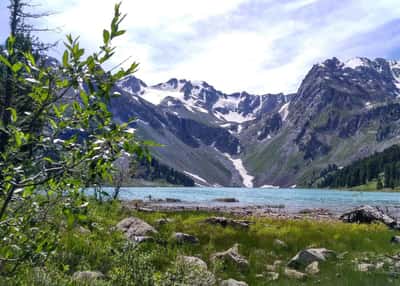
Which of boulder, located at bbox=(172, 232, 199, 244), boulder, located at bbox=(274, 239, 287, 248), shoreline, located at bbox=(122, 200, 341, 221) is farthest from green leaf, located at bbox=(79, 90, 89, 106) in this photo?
shoreline, located at bbox=(122, 200, 341, 221)

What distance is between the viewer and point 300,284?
13.0m

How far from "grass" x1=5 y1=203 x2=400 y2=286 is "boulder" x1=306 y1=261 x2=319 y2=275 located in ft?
1.16

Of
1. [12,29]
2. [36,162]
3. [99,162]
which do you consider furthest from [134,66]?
[12,29]

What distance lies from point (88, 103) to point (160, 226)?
22.0 metres

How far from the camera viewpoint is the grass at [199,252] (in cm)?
877

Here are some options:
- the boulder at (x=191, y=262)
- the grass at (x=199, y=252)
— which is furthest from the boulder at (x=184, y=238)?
the boulder at (x=191, y=262)

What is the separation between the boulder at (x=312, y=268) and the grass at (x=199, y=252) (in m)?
0.35

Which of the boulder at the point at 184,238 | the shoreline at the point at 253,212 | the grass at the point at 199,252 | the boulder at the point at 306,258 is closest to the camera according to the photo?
the grass at the point at 199,252

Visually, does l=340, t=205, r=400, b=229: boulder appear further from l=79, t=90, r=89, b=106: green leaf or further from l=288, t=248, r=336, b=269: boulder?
l=79, t=90, r=89, b=106: green leaf

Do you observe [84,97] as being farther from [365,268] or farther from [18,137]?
[365,268]

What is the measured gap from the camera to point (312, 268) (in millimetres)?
16141

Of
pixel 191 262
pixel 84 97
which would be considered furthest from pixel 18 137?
pixel 191 262

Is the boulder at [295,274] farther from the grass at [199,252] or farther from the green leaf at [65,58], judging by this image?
the green leaf at [65,58]

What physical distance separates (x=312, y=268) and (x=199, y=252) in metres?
5.13
